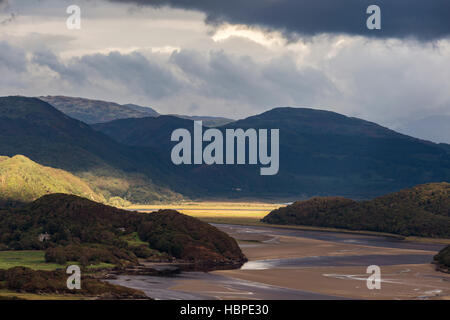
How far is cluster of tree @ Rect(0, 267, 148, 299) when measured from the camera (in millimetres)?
92875

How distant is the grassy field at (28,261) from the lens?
118 metres

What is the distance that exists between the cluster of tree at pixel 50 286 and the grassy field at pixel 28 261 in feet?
64.1

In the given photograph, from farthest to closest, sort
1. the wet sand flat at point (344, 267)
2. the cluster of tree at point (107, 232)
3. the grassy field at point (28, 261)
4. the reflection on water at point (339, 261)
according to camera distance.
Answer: the cluster of tree at point (107, 232) < the reflection on water at point (339, 261) < the grassy field at point (28, 261) < the wet sand flat at point (344, 267)

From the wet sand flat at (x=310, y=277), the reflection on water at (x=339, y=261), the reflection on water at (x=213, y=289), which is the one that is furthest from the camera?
the reflection on water at (x=339, y=261)

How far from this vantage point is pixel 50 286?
93250mm

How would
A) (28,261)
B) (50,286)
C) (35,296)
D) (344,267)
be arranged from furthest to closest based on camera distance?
1. (344,267)
2. (28,261)
3. (50,286)
4. (35,296)

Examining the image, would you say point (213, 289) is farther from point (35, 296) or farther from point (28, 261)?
point (28, 261)

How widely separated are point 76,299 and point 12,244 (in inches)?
2349

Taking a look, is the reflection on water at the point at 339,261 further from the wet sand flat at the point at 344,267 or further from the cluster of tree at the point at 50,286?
the cluster of tree at the point at 50,286

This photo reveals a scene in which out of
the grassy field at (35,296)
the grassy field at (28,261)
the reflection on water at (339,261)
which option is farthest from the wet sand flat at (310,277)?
the grassy field at (28,261)

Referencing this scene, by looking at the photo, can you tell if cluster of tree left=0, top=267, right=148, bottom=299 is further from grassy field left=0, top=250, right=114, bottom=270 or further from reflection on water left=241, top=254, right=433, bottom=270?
reflection on water left=241, top=254, right=433, bottom=270

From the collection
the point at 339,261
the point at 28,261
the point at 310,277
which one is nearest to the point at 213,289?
the point at 310,277

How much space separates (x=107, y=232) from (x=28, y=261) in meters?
23.2

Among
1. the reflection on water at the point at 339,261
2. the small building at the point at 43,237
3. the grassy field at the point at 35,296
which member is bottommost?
the grassy field at the point at 35,296
